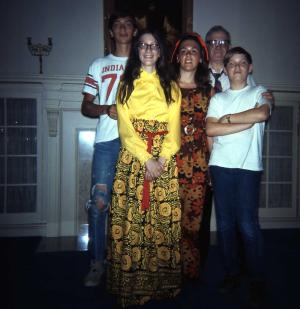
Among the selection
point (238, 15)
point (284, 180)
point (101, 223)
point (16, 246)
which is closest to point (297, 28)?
point (238, 15)

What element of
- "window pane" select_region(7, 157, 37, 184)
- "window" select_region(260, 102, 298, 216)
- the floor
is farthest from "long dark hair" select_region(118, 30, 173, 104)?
"window" select_region(260, 102, 298, 216)

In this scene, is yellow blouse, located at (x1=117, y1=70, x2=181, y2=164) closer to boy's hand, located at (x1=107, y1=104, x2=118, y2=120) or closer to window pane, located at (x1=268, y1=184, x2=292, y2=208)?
boy's hand, located at (x1=107, y1=104, x2=118, y2=120)

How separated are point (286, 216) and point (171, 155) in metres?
2.51

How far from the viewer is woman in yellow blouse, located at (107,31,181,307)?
175 centimetres

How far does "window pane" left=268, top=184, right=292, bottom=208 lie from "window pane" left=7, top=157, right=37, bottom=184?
259cm

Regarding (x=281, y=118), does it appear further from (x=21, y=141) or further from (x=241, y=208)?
(x=21, y=141)

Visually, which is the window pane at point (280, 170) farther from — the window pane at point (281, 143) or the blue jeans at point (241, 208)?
Result: the blue jeans at point (241, 208)

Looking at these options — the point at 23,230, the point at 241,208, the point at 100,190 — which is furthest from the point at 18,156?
the point at 241,208

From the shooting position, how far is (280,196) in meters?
3.74

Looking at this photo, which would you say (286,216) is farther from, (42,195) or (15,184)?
(15,184)

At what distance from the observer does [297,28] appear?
3605mm

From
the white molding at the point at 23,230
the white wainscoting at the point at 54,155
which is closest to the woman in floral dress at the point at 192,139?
the white wainscoting at the point at 54,155

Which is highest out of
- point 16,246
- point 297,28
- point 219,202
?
point 297,28

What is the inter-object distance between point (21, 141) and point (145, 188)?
2.09m
